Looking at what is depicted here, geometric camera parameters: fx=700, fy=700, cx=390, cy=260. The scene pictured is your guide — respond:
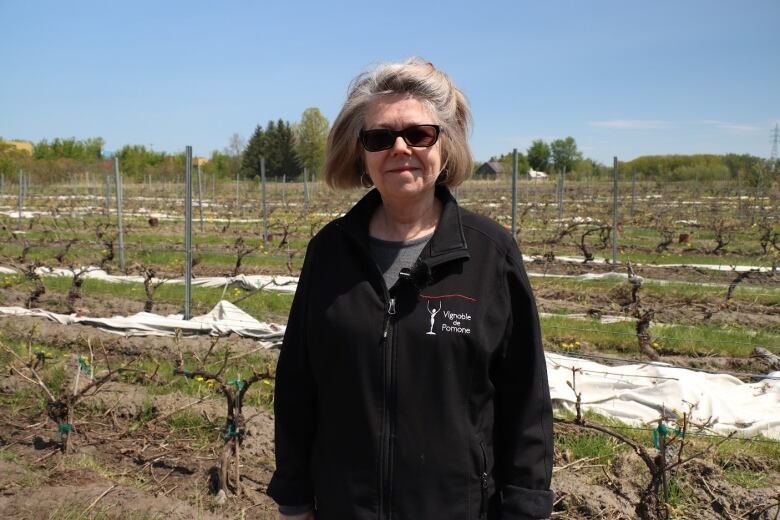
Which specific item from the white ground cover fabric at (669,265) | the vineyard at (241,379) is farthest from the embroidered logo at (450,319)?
the white ground cover fabric at (669,265)

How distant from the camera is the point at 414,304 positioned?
5.90 ft

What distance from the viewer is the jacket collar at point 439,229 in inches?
71.5

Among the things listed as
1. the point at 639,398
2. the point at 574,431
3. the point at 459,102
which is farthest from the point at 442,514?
the point at 639,398

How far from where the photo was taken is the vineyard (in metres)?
3.58

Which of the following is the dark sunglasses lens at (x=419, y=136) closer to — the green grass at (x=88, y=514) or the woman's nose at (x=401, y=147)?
the woman's nose at (x=401, y=147)

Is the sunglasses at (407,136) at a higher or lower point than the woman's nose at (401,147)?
higher

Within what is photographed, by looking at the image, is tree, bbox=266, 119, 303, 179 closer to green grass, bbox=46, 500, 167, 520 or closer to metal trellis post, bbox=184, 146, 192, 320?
metal trellis post, bbox=184, 146, 192, 320

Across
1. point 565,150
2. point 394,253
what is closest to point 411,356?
point 394,253

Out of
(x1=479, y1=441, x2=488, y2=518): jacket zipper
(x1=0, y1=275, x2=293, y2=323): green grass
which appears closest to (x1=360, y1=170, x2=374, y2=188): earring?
(x1=479, y1=441, x2=488, y2=518): jacket zipper

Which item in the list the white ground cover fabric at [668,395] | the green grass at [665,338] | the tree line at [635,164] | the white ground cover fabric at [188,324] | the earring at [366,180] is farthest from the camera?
the tree line at [635,164]

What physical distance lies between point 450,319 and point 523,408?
12.4 inches

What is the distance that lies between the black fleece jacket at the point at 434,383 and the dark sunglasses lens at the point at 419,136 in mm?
193

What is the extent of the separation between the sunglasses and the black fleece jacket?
7.7 inches

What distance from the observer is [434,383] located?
176 cm
